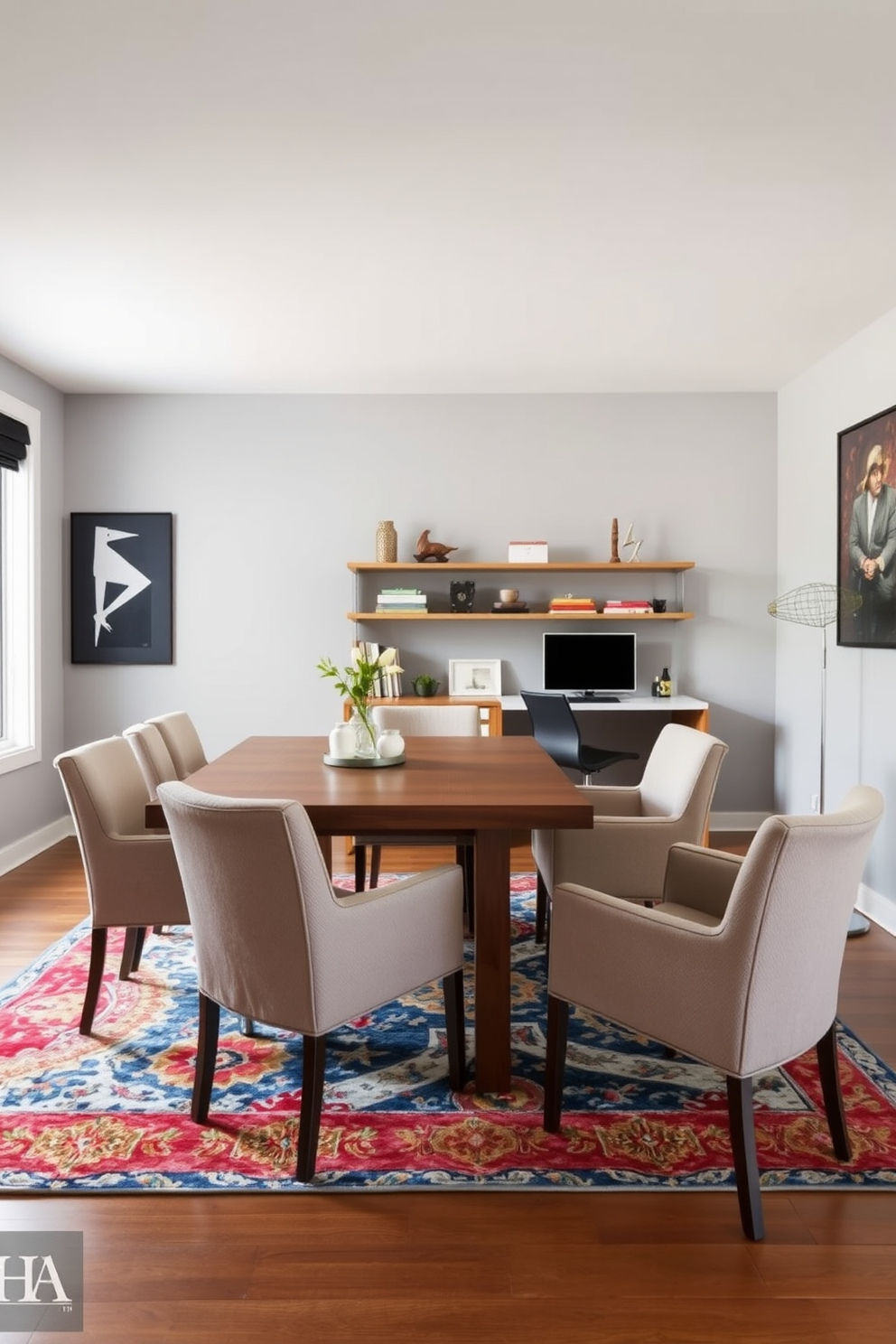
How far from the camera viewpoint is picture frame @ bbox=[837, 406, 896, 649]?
381 cm

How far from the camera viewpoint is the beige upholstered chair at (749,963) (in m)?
1.77

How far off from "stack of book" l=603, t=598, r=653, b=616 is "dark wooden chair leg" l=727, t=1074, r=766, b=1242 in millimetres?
3555

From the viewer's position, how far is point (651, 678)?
5.44 metres

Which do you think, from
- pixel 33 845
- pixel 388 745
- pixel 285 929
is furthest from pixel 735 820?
pixel 285 929

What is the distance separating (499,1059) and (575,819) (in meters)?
0.65

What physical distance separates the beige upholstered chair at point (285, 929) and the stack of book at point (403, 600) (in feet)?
10.3

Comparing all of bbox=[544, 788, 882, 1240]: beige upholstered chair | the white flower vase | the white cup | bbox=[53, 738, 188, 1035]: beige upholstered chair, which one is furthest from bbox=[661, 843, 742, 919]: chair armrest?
bbox=[53, 738, 188, 1035]: beige upholstered chair

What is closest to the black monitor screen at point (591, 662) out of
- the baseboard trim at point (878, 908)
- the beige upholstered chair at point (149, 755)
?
the baseboard trim at point (878, 908)

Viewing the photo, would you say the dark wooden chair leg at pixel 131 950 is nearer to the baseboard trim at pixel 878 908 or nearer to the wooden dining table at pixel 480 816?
the wooden dining table at pixel 480 816

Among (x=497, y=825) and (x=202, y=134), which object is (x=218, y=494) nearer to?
(x=202, y=134)

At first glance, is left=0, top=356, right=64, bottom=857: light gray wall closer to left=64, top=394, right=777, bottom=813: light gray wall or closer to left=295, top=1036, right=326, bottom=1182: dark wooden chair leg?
left=64, top=394, right=777, bottom=813: light gray wall

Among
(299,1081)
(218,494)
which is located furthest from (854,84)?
(218,494)

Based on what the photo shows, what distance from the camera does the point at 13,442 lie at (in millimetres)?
4672

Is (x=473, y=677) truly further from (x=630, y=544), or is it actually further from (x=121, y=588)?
(x=121, y=588)
